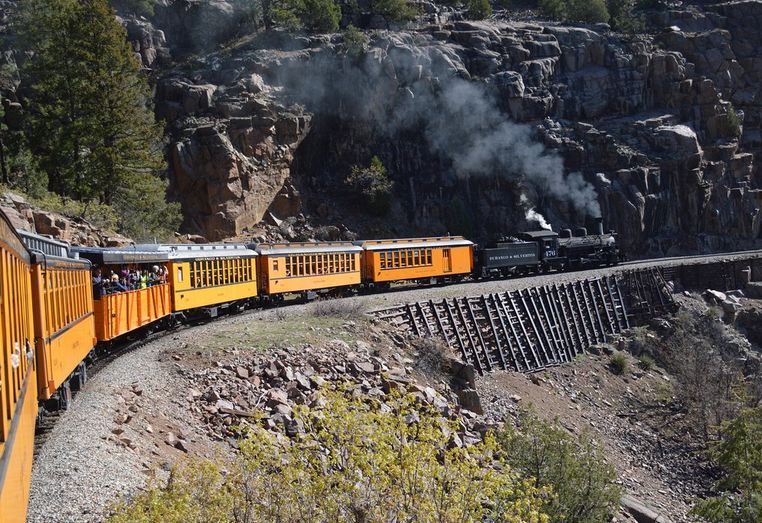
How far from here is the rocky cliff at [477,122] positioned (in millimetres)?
54188

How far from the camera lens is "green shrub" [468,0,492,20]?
72688 mm

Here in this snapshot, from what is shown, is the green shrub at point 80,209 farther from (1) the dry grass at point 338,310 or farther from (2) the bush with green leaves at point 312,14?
(2) the bush with green leaves at point 312,14

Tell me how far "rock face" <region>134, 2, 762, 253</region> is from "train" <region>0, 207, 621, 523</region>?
1737 centimetres

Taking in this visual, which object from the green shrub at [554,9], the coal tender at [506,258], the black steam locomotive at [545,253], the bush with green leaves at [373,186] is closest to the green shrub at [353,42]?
the bush with green leaves at [373,186]

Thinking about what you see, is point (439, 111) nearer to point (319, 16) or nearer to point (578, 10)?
point (319, 16)

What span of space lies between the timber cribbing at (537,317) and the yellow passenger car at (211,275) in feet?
15.2

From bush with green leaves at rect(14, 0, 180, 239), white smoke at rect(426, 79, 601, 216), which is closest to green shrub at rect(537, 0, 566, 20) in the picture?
white smoke at rect(426, 79, 601, 216)


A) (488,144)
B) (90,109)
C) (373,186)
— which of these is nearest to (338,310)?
(90,109)

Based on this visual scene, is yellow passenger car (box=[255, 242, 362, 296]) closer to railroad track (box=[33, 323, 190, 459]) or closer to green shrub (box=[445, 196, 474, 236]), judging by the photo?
railroad track (box=[33, 323, 190, 459])

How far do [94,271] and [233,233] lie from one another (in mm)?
33674

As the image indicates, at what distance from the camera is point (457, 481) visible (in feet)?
26.0

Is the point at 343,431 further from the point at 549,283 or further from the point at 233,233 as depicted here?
the point at 233,233

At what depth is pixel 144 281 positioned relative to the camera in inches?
689

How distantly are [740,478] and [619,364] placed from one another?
42.4 feet
